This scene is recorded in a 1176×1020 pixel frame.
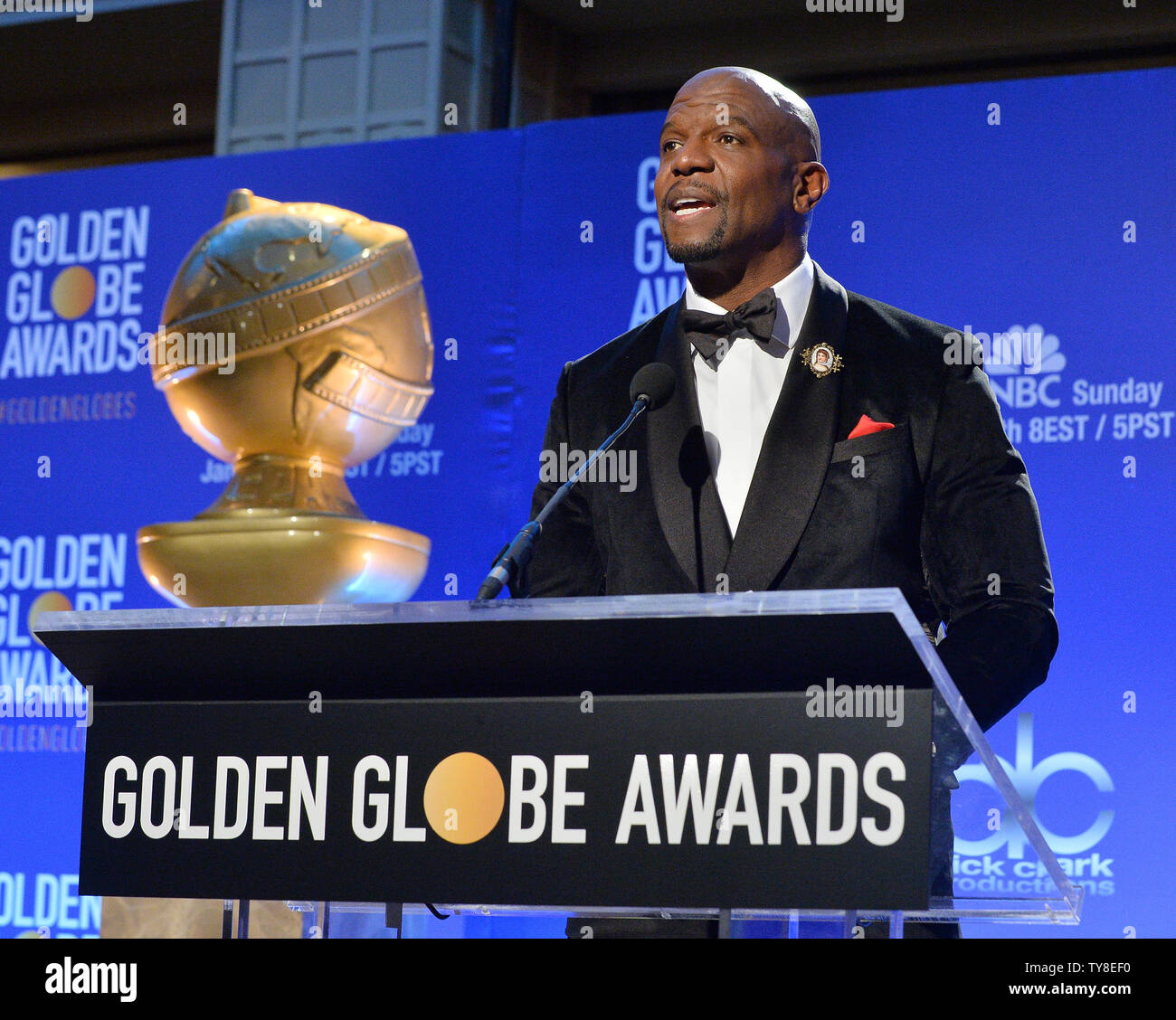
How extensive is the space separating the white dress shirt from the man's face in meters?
0.08

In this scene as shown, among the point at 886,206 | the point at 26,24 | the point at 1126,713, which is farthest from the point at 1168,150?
the point at 26,24

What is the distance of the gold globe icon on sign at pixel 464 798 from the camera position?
4.97 ft

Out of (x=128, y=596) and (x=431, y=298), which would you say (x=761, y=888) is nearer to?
(x=431, y=298)

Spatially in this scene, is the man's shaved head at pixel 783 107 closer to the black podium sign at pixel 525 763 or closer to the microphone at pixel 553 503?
the microphone at pixel 553 503

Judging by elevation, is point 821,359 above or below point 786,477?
above

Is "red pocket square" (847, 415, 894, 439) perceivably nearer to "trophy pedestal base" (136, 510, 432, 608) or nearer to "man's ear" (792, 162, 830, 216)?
"man's ear" (792, 162, 830, 216)

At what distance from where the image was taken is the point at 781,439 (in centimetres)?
206

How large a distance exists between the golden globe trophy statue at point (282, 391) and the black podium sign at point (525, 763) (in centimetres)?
171

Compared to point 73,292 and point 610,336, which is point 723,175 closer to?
point 610,336

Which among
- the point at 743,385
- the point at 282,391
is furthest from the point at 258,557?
the point at 743,385

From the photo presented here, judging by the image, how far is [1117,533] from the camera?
383cm

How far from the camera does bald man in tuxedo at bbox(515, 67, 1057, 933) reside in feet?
6.55

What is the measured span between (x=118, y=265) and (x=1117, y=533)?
119 inches

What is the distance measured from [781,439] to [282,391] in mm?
1599
